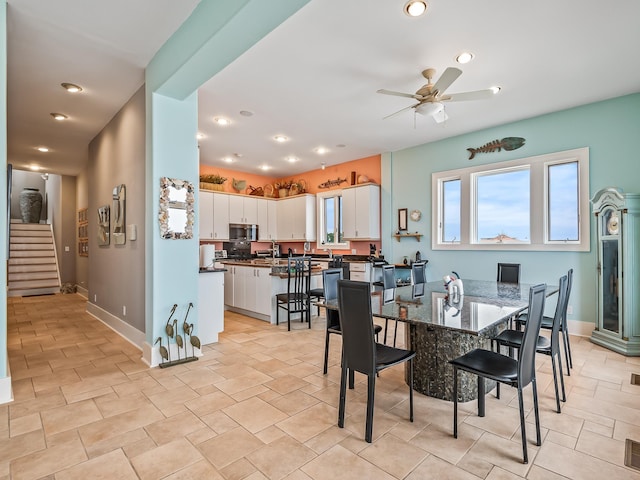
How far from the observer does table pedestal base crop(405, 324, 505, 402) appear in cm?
253

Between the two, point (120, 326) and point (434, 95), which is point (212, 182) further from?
point (434, 95)

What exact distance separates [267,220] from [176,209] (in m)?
4.70

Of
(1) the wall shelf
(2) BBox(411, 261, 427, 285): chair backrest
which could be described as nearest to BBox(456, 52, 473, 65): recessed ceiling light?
(2) BBox(411, 261, 427, 285): chair backrest

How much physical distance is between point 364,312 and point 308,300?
278cm

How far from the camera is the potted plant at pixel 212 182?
278 inches

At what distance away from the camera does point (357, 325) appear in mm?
2115

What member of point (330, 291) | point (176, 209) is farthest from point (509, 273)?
point (176, 209)

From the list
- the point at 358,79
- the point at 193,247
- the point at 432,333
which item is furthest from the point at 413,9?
the point at 193,247

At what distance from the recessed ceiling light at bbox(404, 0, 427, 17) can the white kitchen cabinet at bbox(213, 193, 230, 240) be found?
5479 mm

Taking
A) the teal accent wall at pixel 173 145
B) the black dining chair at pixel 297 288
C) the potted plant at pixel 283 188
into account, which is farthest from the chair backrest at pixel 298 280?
the potted plant at pixel 283 188

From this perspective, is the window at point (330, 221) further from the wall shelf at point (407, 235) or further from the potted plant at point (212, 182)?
the potted plant at point (212, 182)

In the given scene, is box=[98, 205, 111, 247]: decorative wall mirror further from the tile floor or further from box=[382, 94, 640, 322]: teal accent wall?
box=[382, 94, 640, 322]: teal accent wall

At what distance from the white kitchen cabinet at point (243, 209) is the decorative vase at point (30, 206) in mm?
7063

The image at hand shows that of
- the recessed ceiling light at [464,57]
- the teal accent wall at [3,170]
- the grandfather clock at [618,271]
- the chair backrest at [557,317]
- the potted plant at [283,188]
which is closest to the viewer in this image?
the chair backrest at [557,317]
